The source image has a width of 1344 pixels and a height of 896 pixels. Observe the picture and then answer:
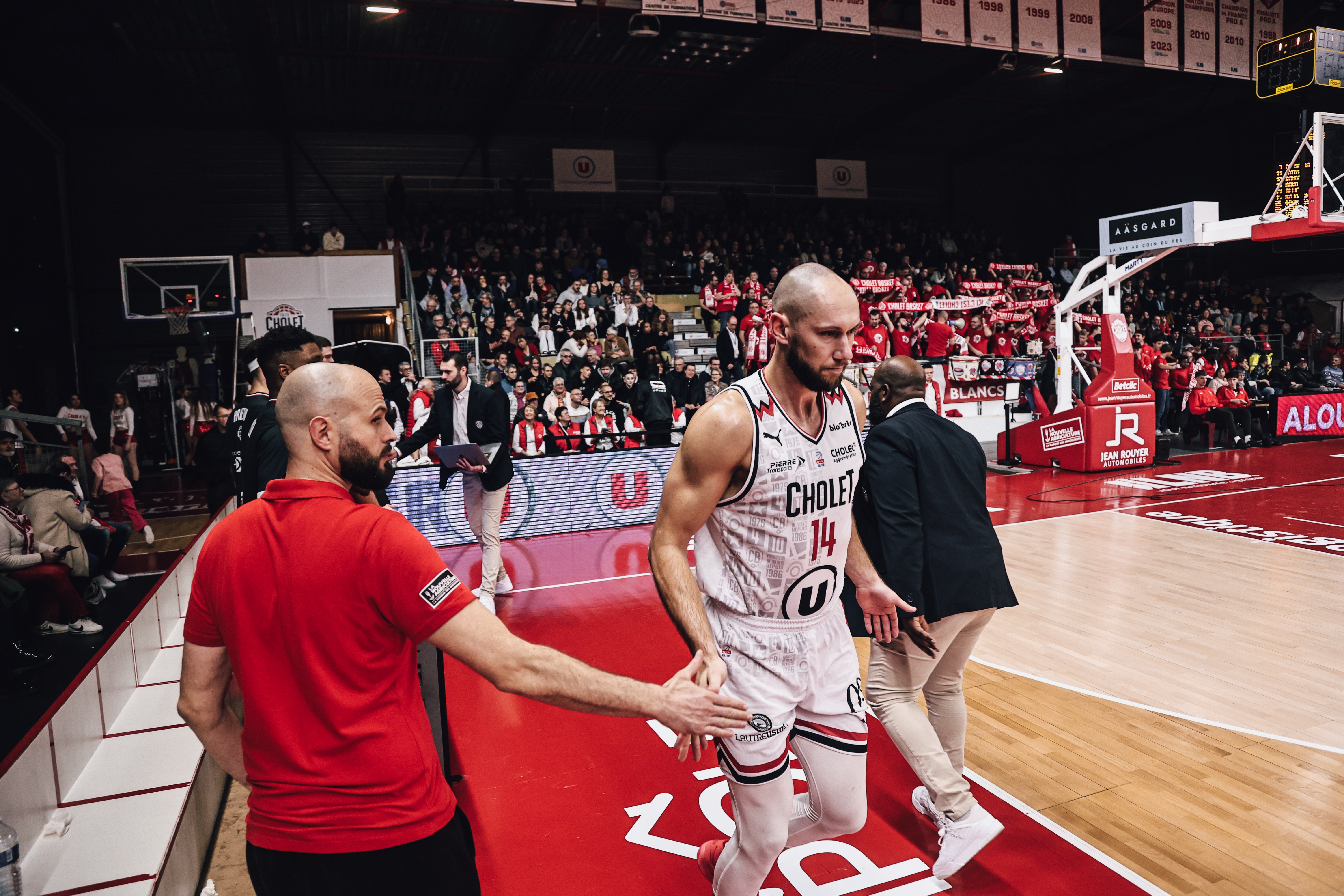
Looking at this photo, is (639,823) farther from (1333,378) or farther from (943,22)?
(1333,378)

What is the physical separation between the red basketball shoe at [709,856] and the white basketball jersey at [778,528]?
2.92 ft

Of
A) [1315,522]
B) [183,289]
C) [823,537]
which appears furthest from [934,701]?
[183,289]

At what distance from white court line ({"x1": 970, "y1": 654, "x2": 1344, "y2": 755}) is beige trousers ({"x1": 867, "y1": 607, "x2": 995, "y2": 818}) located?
1571 millimetres

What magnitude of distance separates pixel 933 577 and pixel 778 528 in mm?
934

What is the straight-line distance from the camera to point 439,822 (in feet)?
5.73

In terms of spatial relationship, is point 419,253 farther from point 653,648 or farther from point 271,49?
point 653,648

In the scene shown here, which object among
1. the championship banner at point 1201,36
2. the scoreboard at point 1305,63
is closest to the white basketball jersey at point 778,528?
A: the scoreboard at point 1305,63

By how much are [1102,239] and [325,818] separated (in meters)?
12.8

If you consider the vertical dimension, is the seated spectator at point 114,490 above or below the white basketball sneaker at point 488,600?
above

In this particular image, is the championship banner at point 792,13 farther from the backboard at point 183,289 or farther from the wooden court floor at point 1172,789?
the wooden court floor at point 1172,789

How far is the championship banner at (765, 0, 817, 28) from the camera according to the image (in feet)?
40.2

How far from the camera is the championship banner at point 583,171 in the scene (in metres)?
20.7

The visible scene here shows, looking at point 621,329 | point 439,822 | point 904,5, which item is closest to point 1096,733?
point 439,822

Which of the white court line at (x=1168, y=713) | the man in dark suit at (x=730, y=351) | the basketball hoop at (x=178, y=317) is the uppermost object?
the basketball hoop at (x=178, y=317)
